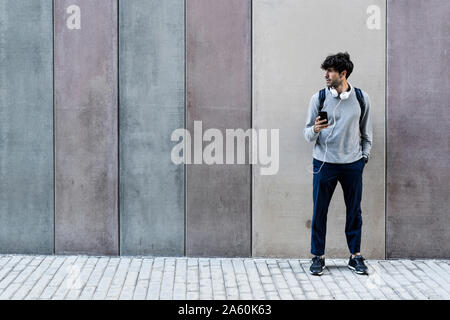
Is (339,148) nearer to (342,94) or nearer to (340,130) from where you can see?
(340,130)

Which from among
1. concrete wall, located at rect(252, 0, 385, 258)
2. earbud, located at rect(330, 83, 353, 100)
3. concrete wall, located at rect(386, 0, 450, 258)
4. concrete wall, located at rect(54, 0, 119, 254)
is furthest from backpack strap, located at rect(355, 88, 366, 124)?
concrete wall, located at rect(54, 0, 119, 254)

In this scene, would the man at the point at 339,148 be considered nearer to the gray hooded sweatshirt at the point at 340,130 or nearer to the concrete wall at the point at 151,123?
the gray hooded sweatshirt at the point at 340,130

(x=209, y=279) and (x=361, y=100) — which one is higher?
(x=361, y=100)

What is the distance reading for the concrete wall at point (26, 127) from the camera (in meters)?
6.29

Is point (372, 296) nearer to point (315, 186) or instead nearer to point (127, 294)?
point (315, 186)

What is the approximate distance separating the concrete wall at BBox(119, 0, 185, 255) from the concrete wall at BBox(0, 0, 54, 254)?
925mm

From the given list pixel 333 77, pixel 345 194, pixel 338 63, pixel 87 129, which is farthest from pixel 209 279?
pixel 338 63

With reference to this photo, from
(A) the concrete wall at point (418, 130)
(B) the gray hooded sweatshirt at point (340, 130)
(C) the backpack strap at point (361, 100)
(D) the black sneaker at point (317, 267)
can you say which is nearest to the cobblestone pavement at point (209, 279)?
(D) the black sneaker at point (317, 267)

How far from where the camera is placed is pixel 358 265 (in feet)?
18.7

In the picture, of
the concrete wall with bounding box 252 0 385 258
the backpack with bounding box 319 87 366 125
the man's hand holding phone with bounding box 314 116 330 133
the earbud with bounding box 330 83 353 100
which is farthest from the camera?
the concrete wall with bounding box 252 0 385 258

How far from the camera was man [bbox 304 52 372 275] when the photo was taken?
5504 millimetres

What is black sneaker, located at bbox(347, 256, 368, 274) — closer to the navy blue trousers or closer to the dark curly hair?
the navy blue trousers

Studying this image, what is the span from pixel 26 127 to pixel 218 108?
2368 millimetres

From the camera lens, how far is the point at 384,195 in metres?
6.29
